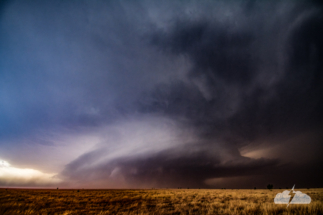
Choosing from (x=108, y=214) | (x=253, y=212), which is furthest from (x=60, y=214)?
(x=253, y=212)

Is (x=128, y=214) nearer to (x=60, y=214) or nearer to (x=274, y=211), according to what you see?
(x=60, y=214)

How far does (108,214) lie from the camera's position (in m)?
14.8

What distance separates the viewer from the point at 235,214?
42.0 ft

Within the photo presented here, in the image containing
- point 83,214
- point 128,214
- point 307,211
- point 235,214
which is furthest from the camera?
point 83,214

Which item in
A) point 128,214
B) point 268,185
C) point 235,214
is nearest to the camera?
point 235,214

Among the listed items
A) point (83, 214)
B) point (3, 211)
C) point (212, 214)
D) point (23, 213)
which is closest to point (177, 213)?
point (212, 214)

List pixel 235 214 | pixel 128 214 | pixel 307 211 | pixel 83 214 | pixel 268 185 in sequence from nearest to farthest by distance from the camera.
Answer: pixel 307 211, pixel 235 214, pixel 128 214, pixel 83 214, pixel 268 185

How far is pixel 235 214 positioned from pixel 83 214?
14.6 meters

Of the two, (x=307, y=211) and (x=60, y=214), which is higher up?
(x=307, y=211)

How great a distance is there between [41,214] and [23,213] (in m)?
1.95

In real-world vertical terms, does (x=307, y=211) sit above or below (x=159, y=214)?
above

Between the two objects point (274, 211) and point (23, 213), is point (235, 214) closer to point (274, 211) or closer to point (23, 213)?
point (274, 211)

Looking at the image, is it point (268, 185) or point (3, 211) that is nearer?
point (3, 211)

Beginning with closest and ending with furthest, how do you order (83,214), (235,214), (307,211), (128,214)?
1. (307,211)
2. (235,214)
3. (128,214)
4. (83,214)
